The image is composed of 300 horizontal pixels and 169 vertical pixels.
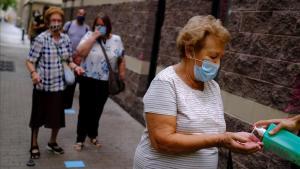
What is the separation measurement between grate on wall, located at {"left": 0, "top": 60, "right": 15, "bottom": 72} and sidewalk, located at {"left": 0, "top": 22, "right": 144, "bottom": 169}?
A: 133 inches

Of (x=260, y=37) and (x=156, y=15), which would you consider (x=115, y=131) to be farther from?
(x=260, y=37)

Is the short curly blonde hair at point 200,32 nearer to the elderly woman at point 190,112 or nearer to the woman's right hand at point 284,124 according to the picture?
the elderly woman at point 190,112

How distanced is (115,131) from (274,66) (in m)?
3.47

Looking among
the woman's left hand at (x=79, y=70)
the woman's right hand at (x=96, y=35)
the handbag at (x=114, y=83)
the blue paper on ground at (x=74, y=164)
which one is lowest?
the blue paper on ground at (x=74, y=164)

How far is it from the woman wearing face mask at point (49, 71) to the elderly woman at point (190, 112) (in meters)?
2.87

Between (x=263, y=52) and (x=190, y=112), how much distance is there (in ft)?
7.56

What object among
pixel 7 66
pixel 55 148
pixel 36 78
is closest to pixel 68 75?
pixel 36 78

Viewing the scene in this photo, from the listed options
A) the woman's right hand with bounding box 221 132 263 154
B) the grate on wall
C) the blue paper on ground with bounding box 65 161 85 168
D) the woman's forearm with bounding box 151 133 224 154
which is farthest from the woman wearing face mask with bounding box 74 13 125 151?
the grate on wall

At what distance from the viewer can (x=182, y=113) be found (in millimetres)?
2404

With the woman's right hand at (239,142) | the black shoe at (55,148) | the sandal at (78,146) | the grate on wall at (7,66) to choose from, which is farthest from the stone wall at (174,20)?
the grate on wall at (7,66)

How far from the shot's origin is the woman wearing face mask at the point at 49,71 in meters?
5.11

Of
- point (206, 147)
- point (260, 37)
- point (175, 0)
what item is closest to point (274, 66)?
point (260, 37)

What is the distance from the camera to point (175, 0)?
7152mm

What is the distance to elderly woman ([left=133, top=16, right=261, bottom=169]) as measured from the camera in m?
2.34
